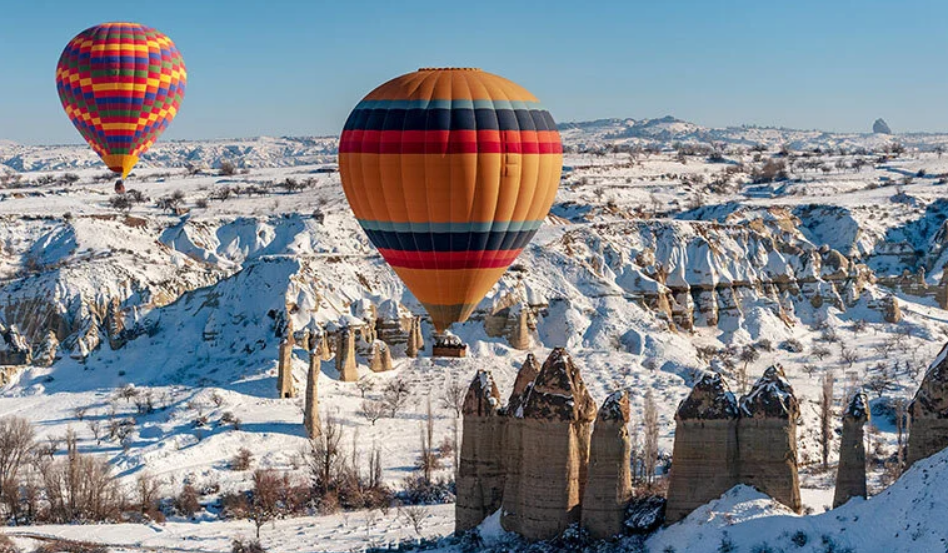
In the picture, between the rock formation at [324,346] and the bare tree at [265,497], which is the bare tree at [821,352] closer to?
the rock formation at [324,346]

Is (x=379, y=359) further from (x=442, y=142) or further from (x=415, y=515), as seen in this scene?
(x=442, y=142)

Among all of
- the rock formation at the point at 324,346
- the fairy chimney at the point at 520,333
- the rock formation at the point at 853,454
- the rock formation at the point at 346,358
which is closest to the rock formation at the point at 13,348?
the rock formation at the point at 324,346

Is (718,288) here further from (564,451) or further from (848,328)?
(564,451)

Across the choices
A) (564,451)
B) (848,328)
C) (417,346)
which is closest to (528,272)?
(417,346)

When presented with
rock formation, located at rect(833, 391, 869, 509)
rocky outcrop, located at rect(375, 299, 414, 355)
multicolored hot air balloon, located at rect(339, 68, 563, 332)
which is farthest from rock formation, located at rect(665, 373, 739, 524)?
rocky outcrop, located at rect(375, 299, 414, 355)

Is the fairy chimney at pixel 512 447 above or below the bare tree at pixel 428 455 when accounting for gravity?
above

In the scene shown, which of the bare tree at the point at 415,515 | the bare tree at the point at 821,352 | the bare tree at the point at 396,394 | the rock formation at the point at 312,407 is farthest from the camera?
the bare tree at the point at 821,352

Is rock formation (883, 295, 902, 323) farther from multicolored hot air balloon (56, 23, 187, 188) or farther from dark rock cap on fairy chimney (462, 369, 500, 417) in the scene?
dark rock cap on fairy chimney (462, 369, 500, 417)
